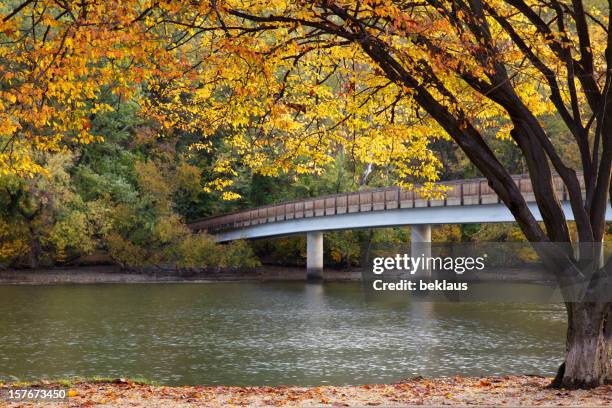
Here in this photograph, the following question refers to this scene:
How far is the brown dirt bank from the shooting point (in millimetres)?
53438

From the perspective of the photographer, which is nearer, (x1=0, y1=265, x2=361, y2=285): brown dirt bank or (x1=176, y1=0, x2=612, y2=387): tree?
(x1=176, y1=0, x2=612, y2=387): tree

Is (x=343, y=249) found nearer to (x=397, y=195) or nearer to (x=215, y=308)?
(x=397, y=195)

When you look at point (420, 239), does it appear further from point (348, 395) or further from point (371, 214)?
point (348, 395)

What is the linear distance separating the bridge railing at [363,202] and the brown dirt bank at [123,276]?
4106 mm

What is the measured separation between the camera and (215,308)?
36.7m

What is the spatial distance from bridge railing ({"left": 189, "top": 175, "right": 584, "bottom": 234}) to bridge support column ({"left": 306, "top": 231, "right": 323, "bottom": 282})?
2517 millimetres

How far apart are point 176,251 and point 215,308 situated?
22463 mm

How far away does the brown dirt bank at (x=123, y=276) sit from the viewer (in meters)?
53.4

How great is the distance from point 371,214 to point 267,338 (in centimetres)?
2728

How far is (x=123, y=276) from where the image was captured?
56312 millimetres
